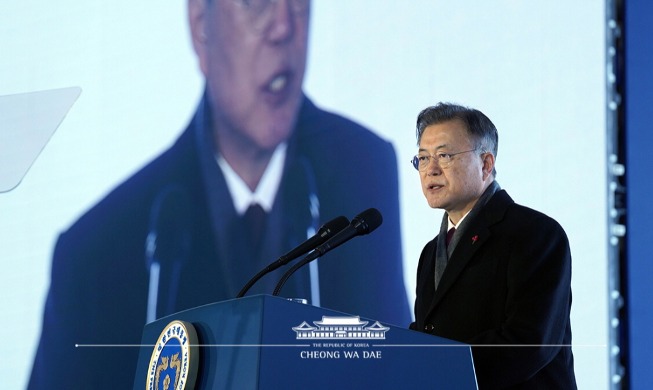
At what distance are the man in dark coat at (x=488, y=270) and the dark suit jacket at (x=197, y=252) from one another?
1180 millimetres

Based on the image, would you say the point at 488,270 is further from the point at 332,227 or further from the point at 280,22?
the point at 280,22

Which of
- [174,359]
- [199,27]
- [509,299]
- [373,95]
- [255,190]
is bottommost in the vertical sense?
[174,359]

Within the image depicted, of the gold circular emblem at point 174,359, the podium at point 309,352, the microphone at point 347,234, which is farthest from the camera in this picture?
the microphone at point 347,234

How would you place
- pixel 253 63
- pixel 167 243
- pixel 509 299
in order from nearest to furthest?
pixel 509 299 < pixel 167 243 < pixel 253 63

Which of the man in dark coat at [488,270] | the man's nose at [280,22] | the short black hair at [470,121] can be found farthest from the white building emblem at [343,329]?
the man's nose at [280,22]

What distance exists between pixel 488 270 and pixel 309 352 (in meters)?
0.70

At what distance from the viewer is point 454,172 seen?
2.23 m

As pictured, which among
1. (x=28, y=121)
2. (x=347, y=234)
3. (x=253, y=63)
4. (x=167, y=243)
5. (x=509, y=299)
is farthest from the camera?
(x=253, y=63)

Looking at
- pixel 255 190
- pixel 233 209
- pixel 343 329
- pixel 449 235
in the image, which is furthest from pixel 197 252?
pixel 343 329

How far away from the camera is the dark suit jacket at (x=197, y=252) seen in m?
3.32

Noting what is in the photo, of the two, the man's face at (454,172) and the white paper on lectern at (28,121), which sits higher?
the white paper on lectern at (28,121)

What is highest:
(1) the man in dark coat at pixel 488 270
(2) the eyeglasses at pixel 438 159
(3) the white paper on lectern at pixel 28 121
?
(3) the white paper on lectern at pixel 28 121

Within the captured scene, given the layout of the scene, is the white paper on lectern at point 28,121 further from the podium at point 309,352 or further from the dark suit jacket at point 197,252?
the podium at point 309,352

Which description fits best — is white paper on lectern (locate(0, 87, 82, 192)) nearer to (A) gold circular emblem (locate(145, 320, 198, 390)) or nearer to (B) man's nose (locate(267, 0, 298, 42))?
(B) man's nose (locate(267, 0, 298, 42))
